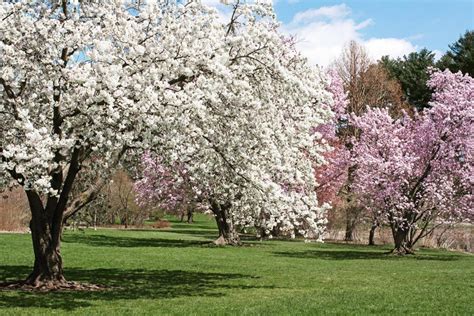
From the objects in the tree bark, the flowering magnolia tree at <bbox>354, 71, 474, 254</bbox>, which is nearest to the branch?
the tree bark

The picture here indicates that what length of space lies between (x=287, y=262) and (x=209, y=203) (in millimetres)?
10164

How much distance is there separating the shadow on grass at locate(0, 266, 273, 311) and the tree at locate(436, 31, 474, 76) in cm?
4765

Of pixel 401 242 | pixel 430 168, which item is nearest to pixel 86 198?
pixel 430 168

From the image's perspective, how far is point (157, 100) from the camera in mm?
12078

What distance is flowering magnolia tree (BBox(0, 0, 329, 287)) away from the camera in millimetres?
12109

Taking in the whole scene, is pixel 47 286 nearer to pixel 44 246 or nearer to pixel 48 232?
pixel 44 246

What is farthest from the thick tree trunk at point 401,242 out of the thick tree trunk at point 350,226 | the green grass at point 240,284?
the thick tree trunk at point 350,226

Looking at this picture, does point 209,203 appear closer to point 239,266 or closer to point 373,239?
point 239,266

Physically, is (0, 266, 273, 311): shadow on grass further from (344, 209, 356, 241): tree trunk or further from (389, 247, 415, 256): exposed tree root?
(344, 209, 356, 241): tree trunk

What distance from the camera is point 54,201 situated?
15391 millimetres

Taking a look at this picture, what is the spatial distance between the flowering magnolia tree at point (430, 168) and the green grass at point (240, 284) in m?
2.53

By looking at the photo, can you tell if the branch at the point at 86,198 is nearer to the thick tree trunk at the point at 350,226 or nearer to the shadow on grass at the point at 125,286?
the shadow on grass at the point at 125,286

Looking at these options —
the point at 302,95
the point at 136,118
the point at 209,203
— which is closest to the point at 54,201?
the point at 136,118

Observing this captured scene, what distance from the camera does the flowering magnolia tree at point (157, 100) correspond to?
12.1 meters
